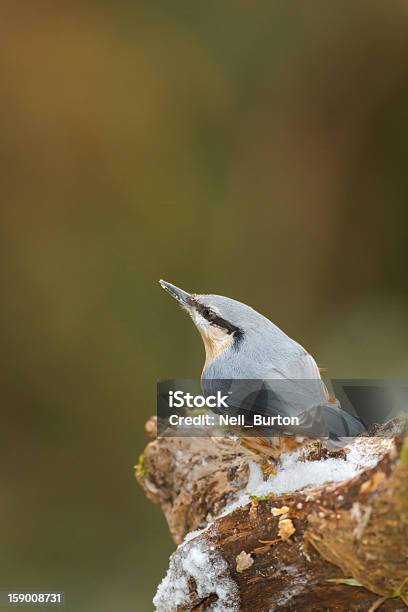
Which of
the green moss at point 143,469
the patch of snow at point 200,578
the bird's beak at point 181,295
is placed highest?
the bird's beak at point 181,295

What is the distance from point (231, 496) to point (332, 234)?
5.46 ft

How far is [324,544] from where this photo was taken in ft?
2.39

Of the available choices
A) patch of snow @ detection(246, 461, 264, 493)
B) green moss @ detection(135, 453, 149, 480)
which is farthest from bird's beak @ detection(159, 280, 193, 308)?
green moss @ detection(135, 453, 149, 480)

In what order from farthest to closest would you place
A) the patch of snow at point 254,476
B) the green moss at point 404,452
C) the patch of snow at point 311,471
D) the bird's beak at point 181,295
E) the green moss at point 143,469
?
1. the green moss at point 143,469
2. the bird's beak at point 181,295
3. the patch of snow at point 254,476
4. the patch of snow at point 311,471
5. the green moss at point 404,452

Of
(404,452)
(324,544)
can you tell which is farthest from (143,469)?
(404,452)

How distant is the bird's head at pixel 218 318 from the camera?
1.04 meters

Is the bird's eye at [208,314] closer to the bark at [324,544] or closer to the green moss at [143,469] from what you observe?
the bark at [324,544]

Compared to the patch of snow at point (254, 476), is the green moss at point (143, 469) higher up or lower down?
higher up

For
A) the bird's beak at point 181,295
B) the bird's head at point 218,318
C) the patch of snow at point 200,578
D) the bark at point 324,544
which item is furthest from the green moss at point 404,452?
the bird's beak at point 181,295

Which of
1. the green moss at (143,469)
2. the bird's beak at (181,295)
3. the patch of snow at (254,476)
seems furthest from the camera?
the green moss at (143,469)

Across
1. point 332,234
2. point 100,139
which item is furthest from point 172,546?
point 100,139

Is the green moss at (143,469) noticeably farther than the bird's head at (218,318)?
Yes

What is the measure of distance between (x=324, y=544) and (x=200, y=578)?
20cm

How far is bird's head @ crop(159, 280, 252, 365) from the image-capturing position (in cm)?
104
